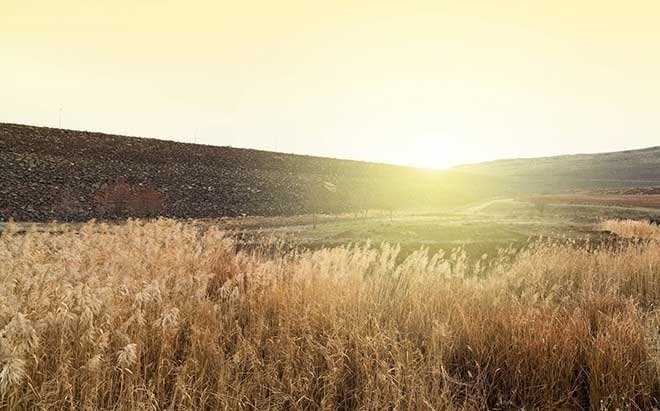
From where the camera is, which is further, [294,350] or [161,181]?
[161,181]

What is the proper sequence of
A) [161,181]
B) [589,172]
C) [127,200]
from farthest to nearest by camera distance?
[589,172] < [161,181] < [127,200]

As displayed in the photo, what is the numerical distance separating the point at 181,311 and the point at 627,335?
12.3 ft

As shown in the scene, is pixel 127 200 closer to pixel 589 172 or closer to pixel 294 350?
pixel 294 350

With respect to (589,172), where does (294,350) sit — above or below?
below

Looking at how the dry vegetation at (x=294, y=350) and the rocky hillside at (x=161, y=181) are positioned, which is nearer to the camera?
the dry vegetation at (x=294, y=350)

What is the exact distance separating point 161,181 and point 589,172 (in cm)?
8019

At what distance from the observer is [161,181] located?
35.5m

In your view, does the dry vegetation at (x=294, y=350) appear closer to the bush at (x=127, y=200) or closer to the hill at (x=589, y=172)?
the bush at (x=127, y=200)

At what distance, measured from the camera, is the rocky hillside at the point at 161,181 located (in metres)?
29.4

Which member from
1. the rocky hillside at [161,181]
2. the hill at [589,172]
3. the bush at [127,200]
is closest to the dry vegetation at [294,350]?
the rocky hillside at [161,181]

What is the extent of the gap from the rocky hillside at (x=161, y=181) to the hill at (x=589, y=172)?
3704cm

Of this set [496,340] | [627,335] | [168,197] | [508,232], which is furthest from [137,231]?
[168,197]

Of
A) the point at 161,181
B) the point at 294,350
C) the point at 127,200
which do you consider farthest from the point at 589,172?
the point at 294,350

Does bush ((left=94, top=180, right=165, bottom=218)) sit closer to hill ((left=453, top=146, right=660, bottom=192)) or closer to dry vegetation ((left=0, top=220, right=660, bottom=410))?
dry vegetation ((left=0, top=220, right=660, bottom=410))
